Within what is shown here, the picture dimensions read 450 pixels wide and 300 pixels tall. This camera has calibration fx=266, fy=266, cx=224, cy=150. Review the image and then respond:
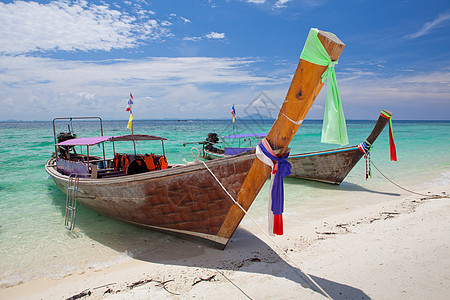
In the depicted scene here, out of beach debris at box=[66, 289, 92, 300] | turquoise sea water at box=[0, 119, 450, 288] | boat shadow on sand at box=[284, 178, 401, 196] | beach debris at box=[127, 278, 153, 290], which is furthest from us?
boat shadow on sand at box=[284, 178, 401, 196]

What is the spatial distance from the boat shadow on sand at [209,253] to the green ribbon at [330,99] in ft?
6.03

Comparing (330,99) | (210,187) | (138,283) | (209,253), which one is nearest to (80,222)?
(138,283)

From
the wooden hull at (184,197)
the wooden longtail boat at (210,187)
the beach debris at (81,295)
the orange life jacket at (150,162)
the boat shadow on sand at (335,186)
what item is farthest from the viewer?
the boat shadow on sand at (335,186)

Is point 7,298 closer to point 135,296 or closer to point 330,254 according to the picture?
point 135,296

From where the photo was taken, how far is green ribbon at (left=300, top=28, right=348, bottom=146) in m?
2.97

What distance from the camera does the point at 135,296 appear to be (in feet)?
11.2

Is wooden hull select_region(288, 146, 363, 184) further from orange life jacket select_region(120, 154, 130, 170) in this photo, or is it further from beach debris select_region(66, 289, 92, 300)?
beach debris select_region(66, 289, 92, 300)

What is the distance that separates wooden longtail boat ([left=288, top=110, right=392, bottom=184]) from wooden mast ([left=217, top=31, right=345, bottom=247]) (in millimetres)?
6509

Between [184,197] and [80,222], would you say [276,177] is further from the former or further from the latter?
[80,222]

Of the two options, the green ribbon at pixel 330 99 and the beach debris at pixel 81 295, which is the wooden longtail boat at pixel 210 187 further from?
the beach debris at pixel 81 295

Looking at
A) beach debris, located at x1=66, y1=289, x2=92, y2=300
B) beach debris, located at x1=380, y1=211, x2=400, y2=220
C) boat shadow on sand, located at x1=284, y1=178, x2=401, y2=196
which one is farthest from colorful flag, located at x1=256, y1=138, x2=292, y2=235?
boat shadow on sand, located at x1=284, y1=178, x2=401, y2=196

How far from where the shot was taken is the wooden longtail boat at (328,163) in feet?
30.8

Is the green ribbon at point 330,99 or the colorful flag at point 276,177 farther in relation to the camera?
the colorful flag at point 276,177

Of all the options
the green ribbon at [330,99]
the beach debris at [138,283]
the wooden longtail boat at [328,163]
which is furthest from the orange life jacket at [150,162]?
the wooden longtail boat at [328,163]
